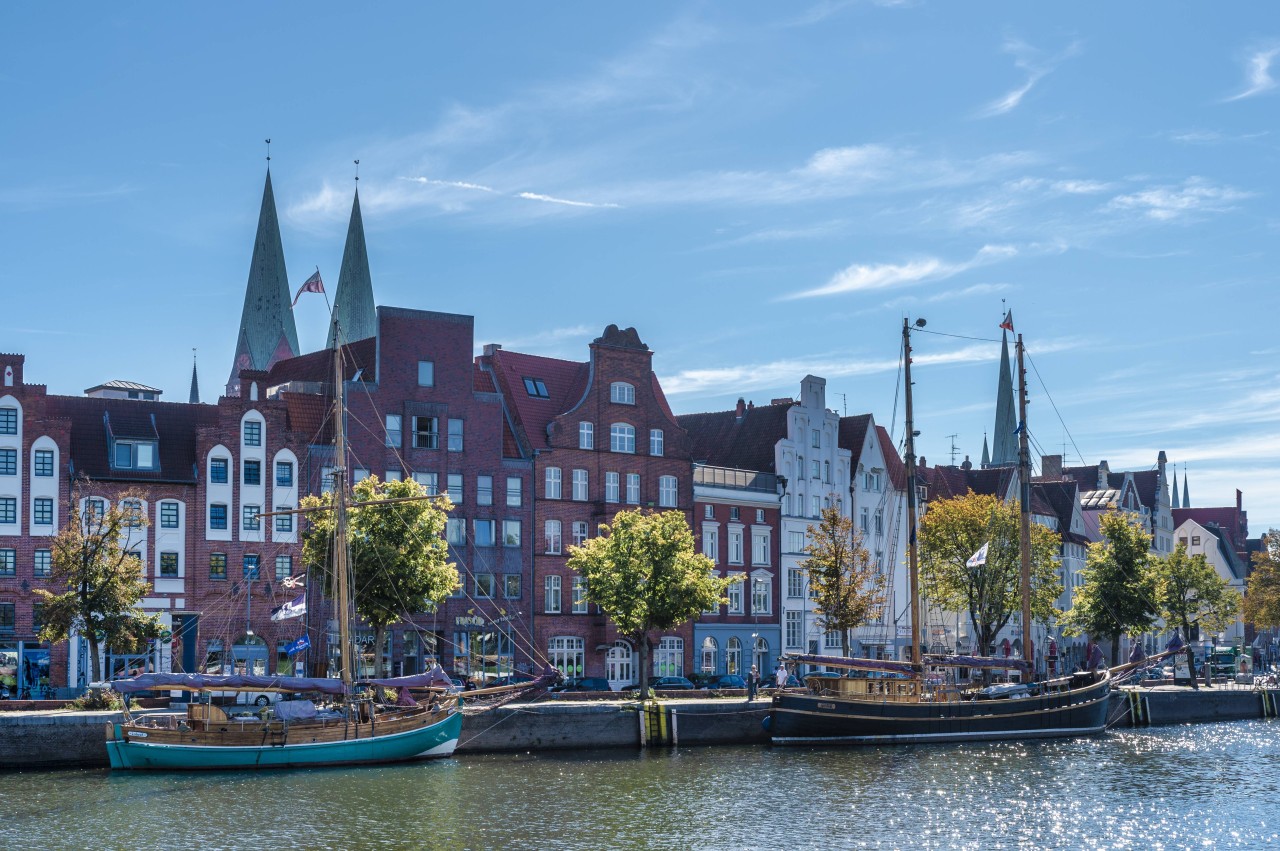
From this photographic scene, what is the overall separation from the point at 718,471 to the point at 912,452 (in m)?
19.5

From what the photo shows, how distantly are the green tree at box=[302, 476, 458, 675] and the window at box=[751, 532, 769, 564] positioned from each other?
3270cm

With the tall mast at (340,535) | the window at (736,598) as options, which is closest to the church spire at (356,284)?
the window at (736,598)

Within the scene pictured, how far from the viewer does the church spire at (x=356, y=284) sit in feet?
562

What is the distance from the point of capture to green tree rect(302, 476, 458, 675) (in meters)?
70.7

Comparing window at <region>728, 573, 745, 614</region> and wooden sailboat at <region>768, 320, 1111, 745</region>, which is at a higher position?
window at <region>728, 573, 745, 614</region>

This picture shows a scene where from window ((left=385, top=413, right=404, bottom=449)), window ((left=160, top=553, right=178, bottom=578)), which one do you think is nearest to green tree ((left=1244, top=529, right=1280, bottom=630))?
window ((left=385, top=413, right=404, bottom=449))

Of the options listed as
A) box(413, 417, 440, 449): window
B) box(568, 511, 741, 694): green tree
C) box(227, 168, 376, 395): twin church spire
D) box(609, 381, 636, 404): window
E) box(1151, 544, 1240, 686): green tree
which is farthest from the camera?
box(227, 168, 376, 395): twin church spire

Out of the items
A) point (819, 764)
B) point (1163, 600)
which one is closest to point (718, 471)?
point (1163, 600)

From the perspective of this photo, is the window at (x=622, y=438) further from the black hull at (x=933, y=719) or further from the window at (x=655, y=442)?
the black hull at (x=933, y=719)

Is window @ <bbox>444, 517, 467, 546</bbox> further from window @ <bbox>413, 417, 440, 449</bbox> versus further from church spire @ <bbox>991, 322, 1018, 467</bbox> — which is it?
church spire @ <bbox>991, 322, 1018, 467</bbox>

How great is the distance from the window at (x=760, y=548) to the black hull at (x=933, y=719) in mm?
27005

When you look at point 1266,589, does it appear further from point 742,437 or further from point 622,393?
point 622,393

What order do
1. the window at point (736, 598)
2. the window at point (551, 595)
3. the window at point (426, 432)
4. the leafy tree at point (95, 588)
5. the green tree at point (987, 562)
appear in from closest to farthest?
1. the leafy tree at point (95, 588)
2. the window at point (426, 432)
3. the window at point (551, 595)
4. the window at point (736, 598)
5. the green tree at point (987, 562)

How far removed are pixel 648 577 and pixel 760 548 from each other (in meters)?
24.5
